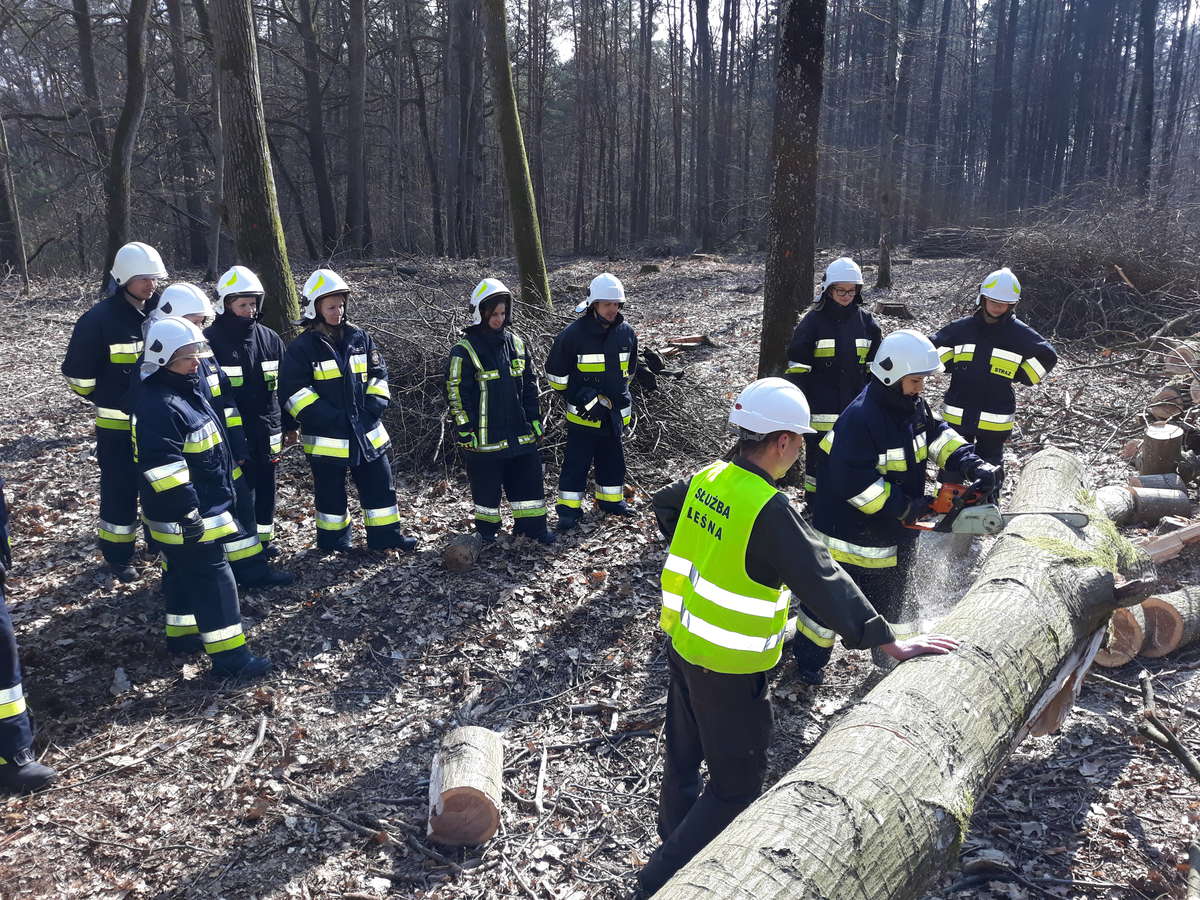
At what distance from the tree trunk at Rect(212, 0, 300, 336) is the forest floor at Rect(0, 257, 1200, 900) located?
2769 mm

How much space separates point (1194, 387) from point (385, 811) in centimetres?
797

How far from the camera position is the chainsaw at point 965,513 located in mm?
4289

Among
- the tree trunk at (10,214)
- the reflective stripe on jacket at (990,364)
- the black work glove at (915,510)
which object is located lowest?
the black work glove at (915,510)

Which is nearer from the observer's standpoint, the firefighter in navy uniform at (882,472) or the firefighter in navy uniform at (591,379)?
the firefighter in navy uniform at (882,472)

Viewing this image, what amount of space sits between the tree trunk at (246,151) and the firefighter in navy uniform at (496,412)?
11.0ft

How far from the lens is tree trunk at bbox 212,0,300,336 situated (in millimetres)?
8164

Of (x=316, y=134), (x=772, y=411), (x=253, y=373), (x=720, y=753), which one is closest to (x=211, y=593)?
(x=253, y=373)

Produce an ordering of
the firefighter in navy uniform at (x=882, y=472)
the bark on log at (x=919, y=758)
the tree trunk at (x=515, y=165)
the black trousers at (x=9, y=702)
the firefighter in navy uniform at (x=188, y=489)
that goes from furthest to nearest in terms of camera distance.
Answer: the tree trunk at (x=515, y=165) < the firefighter in navy uniform at (x=188, y=489) < the firefighter in navy uniform at (x=882, y=472) < the black trousers at (x=9, y=702) < the bark on log at (x=919, y=758)

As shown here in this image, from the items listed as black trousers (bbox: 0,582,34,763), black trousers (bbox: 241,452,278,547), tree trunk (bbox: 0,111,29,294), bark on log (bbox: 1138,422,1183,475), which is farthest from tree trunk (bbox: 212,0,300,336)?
tree trunk (bbox: 0,111,29,294)

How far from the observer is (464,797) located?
3.50 meters

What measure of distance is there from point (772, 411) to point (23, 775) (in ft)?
12.7

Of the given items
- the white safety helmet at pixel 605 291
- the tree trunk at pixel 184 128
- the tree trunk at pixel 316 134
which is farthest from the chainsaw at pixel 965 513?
the tree trunk at pixel 316 134

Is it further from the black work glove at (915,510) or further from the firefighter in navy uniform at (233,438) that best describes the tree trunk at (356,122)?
the black work glove at (915,510)

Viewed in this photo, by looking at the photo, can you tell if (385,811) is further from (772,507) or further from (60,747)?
(772,507)
